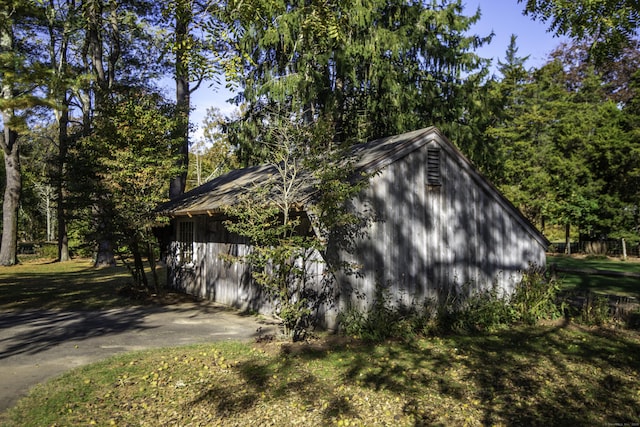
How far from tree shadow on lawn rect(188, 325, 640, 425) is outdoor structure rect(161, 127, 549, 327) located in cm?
147

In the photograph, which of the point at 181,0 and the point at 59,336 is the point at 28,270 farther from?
the point at 181,0

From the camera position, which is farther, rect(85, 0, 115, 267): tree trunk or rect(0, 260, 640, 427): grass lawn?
rect(85, 0, 115, 267): tree trunk

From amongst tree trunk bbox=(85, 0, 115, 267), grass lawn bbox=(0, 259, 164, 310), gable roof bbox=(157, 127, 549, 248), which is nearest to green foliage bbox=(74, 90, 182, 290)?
tree trunk bbox=(85, 0, 115, 267)

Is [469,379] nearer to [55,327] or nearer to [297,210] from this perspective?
[297,210]

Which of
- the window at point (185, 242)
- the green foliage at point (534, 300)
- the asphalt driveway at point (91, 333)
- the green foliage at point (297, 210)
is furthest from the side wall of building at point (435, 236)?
the window at point (185, 242)

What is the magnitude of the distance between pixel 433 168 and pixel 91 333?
8502mm

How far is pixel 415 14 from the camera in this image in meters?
21.3

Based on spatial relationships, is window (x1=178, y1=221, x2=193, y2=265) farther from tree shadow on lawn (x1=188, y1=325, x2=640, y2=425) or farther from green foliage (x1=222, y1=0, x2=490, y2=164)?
tree shadow on lawn (x1=188, y1=325, x2=640, y2=425)

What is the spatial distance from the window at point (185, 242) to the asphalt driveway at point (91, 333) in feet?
8.35

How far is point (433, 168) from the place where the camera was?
35.5ft

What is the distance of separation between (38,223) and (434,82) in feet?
183

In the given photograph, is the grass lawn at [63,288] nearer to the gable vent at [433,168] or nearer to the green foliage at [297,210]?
the green foliage at [297,210]

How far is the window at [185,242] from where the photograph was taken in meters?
15.5

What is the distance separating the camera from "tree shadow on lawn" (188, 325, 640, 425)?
5852mm
